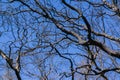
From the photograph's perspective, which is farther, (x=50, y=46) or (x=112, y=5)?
(x=50, y=46)

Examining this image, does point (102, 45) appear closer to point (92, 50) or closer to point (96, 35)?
point (96, 35)

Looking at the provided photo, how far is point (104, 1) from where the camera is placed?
9.82 metres

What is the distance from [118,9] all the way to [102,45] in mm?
1446

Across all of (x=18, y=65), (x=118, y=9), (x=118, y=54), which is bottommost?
(x=18, y=65)

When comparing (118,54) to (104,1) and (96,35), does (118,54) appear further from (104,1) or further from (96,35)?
(104,1)

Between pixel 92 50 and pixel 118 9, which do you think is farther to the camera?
pixel 92 50

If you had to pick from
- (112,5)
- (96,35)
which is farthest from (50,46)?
(112,5)

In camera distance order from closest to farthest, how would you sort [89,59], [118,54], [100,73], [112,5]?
1. [118,54]
2. [100,73]
3. [112,5]
4. [89,59]

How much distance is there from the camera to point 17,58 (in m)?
10.6

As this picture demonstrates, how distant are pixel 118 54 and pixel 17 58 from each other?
13.0 feet

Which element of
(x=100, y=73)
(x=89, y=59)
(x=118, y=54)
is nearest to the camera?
(x=118, y=54)

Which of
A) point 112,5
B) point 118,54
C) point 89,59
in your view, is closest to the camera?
point 118,54

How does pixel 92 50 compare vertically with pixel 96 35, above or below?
below

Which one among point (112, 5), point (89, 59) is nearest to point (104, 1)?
point (112, 5)
